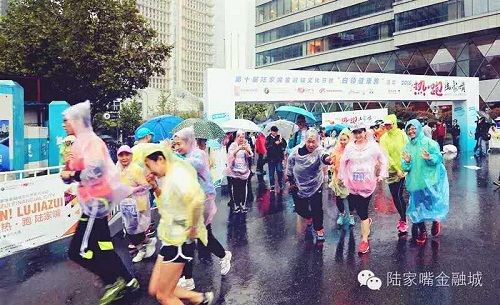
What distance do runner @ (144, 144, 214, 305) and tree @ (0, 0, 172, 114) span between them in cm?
1796

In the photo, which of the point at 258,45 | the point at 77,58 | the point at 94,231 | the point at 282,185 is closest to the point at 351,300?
the point at 94,231

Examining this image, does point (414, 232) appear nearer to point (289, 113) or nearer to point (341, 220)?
point (341, 220)

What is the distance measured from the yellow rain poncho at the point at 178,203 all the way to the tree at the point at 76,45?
59.2ft

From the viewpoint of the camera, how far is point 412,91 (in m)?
19.2

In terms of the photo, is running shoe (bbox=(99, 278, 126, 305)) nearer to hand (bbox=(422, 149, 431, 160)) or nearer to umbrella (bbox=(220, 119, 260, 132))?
hand (bbox=(422, 149, 431, 160))

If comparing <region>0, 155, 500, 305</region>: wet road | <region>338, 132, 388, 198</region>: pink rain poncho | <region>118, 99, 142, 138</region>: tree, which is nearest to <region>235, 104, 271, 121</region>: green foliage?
<region>118, 99, 142, 138</region>: tree

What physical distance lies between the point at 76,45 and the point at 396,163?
57.1 ft

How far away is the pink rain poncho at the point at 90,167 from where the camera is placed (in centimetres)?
398

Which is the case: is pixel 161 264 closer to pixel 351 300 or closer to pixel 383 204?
pixel 351 300

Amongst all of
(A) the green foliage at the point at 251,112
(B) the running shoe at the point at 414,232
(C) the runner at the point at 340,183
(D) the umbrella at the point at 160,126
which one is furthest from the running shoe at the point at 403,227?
(A) the green foliage at the point at 251,112

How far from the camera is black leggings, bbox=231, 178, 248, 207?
8.52 meters

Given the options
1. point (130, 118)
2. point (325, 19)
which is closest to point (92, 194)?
point (130, 118)

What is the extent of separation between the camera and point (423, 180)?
5988 millimetres

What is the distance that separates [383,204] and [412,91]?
1147cm
